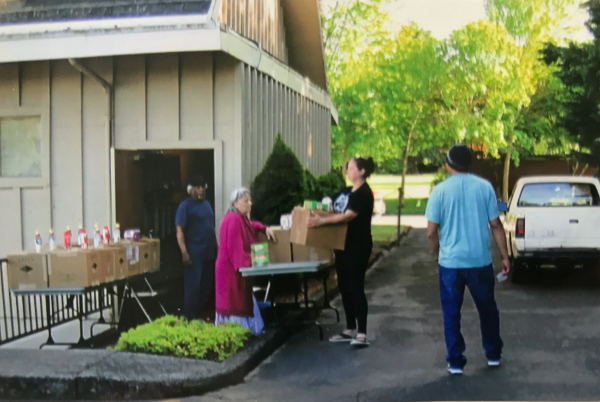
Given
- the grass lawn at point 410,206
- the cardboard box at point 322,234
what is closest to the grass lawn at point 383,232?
the grass lawn at point 410,206

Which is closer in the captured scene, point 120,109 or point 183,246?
point 183,246

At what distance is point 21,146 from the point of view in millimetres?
7402

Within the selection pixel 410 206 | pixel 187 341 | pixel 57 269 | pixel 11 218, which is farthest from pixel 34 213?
pixel 410 206

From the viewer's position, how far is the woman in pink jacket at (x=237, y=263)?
235 inches

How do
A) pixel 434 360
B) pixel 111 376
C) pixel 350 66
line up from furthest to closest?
pixel 350 66 → pixel 434 360 → pixel 111 376

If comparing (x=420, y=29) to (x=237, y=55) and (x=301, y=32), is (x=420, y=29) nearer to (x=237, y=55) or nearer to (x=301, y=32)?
(x=237, y=55)

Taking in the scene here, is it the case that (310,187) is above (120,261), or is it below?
above

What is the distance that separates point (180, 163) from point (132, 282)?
1.66 metres

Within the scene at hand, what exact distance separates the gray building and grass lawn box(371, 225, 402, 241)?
771 cm

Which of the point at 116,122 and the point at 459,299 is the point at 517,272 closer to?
the point at 459,299

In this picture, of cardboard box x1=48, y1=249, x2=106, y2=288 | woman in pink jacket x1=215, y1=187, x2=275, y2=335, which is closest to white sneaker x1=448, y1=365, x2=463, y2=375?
woman in pink jacket x1=215, y1=187, x2=275, y2=335

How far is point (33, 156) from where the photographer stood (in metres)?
7.39

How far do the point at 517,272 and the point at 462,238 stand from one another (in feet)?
16.6

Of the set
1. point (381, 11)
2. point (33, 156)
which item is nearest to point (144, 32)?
point (33, 156)
